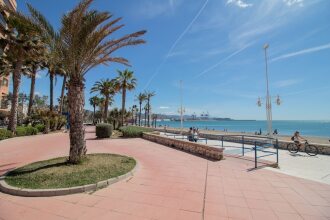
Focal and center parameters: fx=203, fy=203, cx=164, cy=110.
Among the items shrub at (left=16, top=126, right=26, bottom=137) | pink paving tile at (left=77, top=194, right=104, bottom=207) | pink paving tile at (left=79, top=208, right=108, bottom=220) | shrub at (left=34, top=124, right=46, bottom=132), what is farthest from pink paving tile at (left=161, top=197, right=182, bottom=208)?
shrub at (left=34, top=124, right=46, bottom=132)

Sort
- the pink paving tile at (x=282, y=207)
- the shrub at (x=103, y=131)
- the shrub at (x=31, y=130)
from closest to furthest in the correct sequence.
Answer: the pink paving tile at (x=282, y=207) < the shrub at (x=103, y=131) < the shrub at (x=31, y=130)

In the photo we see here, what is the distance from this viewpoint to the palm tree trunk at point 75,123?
24.2ft

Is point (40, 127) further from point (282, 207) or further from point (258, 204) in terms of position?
point (282, 207)

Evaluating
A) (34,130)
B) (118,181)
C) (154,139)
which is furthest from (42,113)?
(118,181)

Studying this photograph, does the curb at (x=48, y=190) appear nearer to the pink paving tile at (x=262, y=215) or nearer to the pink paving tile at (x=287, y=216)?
the pink paving tile at (x=262, y=215)

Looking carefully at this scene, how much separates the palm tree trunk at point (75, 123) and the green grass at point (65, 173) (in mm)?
366

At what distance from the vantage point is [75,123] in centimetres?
738

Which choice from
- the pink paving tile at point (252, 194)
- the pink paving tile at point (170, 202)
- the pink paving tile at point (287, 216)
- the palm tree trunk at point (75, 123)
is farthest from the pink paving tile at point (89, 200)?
the pink paving tile at point (287, 216)

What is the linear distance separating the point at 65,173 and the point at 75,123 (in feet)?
5.94

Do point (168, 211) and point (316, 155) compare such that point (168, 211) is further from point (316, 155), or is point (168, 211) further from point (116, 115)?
point (116, 115)

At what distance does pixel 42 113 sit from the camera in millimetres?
26391

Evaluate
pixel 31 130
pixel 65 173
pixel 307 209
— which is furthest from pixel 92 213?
pixel 31 130

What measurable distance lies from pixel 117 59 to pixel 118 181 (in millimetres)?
5891

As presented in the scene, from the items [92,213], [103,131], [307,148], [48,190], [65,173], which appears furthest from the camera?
[103,131]
